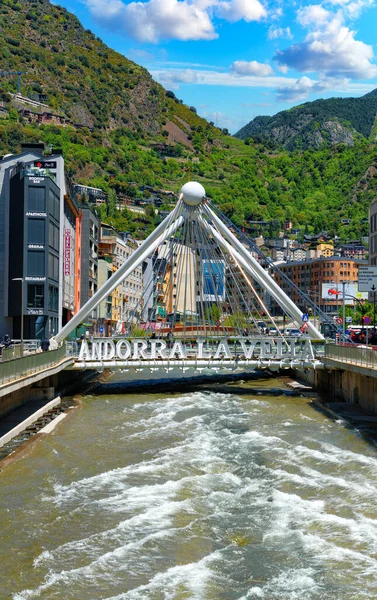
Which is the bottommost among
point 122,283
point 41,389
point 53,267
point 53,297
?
point 41,389

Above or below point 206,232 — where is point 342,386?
below

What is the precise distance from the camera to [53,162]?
82.4 m

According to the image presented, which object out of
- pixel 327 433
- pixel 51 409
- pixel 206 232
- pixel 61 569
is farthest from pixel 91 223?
pixel 61 569

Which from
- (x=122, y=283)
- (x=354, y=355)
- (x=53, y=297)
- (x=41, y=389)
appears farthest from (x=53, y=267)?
(x=122, y=283)

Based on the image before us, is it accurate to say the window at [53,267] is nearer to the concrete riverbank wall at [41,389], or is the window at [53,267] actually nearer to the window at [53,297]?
the window at [53,297]

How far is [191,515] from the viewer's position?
80.6 feet

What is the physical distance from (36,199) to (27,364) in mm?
36947

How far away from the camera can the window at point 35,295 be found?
74.8 metres

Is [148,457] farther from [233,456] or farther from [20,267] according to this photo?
[20,267]

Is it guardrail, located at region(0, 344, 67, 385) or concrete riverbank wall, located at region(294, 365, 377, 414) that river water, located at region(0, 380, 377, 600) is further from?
concrete riverbank wall, located at region(294, 365, 377, 414)

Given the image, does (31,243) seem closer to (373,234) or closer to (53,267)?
(53,267)

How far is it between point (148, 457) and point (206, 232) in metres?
35.5

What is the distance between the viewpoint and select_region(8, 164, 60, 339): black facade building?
245ft

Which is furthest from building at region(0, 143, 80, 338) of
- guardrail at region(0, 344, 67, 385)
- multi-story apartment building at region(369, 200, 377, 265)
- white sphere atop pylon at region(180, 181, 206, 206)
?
multi-story apartment building at region(369, 200, 377, 265)
